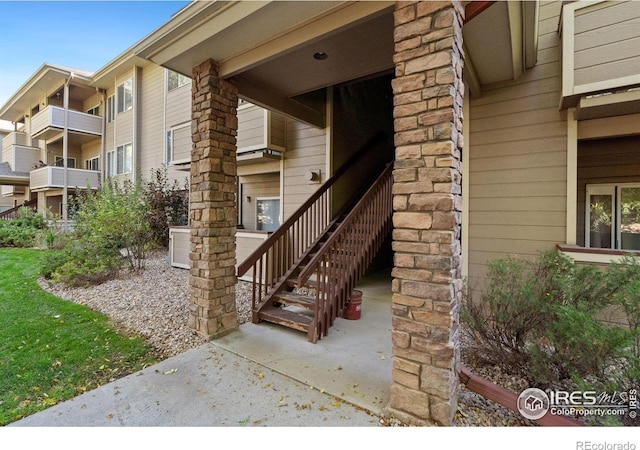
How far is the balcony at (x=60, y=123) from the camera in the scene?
43.4 ft

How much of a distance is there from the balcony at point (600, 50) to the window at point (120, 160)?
1380 cm

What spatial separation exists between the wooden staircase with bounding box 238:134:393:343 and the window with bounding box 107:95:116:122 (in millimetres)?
12764

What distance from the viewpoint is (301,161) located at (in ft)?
21.8

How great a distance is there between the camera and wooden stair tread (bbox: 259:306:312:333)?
149 inches

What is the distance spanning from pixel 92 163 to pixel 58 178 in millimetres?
2139

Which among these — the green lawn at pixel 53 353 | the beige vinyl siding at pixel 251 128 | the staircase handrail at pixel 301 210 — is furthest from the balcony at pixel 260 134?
the green lawn at pixel 53 353

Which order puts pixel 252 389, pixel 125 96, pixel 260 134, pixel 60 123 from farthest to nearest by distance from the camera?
pixel 60 123 → pixel 125 96 → pixel 260 134 → pixel 252 389

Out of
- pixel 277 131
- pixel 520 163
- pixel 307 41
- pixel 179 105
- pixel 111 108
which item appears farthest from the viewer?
pixel 111 108

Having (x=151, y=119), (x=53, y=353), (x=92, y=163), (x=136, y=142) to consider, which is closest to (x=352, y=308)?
(x=53, y=353)

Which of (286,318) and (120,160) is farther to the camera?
(120,160)

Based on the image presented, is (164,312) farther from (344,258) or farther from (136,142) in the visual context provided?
(136,142)

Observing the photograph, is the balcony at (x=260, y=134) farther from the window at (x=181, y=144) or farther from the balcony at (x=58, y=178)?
the balcony at (x=58, y=178)
